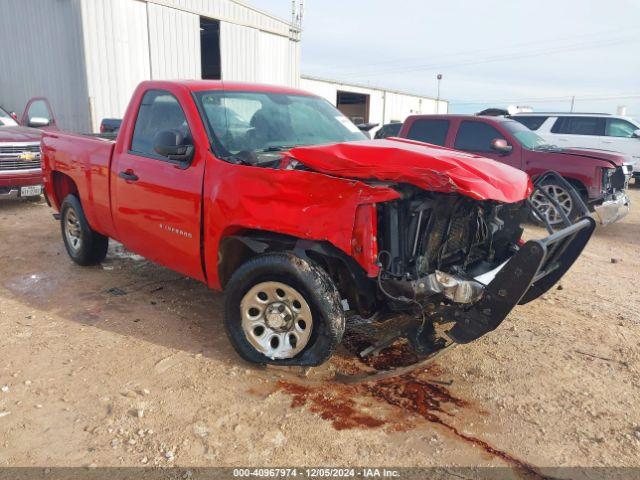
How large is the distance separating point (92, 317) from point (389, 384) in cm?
261

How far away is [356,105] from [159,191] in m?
33.0

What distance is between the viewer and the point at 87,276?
17.6 feet

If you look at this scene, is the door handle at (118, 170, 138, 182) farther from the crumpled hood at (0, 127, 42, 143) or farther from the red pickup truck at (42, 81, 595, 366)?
the crumpled hood at (0, 127, 42, 143)

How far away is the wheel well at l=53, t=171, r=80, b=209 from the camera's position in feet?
18.5

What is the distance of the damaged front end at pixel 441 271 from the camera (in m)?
2.78

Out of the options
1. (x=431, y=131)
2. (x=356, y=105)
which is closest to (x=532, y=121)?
(x=431, y=131)

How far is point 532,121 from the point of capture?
41.1 feet

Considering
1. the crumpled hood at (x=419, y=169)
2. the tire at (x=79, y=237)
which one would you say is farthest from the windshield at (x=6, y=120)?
the crumpled hood at (x=419, y=169)

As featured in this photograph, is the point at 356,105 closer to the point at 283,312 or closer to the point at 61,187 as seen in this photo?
the point at 61,187

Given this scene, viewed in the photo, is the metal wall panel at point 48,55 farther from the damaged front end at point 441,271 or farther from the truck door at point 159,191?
the damaged front end at point 441,271

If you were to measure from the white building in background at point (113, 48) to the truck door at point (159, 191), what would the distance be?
10.9 m

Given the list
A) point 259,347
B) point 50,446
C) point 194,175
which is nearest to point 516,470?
point 259,347

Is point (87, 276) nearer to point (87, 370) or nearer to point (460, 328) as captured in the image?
point (87, 370)

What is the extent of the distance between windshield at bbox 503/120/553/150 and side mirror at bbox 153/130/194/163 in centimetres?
652
